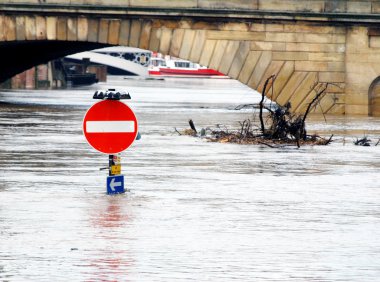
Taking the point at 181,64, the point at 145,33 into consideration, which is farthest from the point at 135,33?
the point at 181,64

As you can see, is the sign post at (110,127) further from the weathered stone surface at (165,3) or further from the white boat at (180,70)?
the white boat at (180,70)

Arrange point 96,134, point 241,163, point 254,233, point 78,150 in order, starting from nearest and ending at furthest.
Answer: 1. point 254,233
2. point 96,134
3. point 241,163
4. point 78,150

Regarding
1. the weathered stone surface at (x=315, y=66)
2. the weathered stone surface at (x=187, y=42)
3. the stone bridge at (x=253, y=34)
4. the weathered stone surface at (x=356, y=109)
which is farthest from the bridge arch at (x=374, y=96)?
the weathered stone surface at (x=187, y=42)

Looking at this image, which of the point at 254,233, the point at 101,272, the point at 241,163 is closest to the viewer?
the point at 101,272

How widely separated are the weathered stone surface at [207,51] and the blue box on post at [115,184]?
31.4 meters

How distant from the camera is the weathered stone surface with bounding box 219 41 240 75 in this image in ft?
154

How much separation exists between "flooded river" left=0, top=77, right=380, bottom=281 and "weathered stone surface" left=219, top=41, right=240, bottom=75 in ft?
71.9

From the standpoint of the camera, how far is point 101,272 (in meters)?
10.3

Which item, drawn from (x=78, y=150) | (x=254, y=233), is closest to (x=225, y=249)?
(x=254, y=233)

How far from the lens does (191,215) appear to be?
549 inches

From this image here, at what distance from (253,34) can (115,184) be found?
31.1 m

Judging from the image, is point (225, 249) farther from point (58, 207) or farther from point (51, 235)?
point (58, 207)

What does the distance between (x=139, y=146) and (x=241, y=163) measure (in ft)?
14.8

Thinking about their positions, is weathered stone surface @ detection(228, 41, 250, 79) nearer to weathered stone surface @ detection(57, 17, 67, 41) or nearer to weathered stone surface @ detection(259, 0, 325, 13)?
weathered stone surface @ detection(259, 0, 325, 13)
